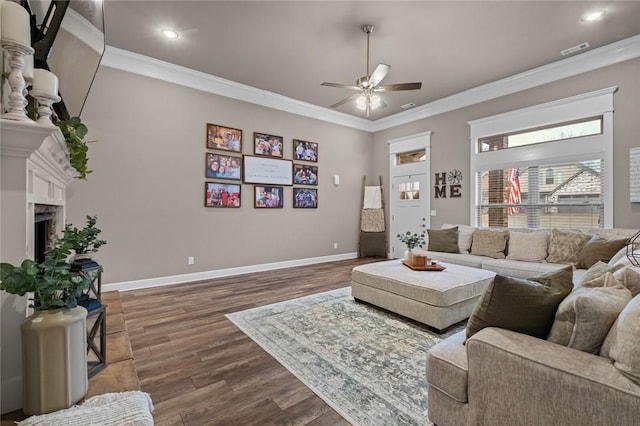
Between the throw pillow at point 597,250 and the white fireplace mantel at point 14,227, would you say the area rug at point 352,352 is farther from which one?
the throw pillow at point 597,250

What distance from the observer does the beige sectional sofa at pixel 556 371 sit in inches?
38.4

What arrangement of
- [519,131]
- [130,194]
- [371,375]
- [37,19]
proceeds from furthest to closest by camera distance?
[519,131] < [130,194] < [371,375] < [37,19]

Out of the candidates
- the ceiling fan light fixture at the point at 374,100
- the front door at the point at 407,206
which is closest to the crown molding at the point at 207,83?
the front door at the point at 407,206

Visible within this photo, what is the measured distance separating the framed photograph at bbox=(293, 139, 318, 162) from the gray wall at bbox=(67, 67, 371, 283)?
125 millimetres

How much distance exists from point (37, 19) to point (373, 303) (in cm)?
351

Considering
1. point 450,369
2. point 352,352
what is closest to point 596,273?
point 450,369

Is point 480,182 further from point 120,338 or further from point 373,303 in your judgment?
point 120,338

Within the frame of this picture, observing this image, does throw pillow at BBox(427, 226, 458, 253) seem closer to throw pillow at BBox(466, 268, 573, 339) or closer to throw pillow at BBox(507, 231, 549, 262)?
throw pillow at BBox(507, 231, 549, 262)

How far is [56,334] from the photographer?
3.40ft

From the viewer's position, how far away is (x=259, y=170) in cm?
525

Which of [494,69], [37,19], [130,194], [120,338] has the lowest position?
[120,338]

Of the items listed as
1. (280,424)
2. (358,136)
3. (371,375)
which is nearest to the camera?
(280,424)

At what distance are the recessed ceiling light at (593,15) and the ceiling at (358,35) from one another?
0.07 metres

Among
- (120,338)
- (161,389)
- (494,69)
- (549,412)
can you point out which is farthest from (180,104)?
(549,412)
